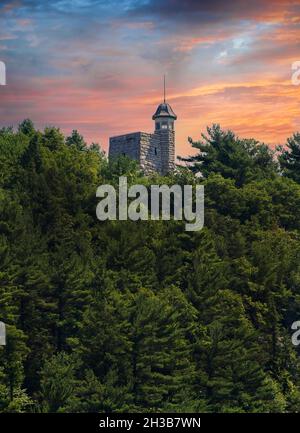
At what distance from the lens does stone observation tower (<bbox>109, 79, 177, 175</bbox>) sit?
80988mm

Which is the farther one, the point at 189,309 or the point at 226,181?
the point at 226,181

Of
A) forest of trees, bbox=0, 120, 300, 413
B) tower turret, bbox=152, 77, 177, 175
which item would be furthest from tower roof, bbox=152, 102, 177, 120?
forest of trees, bbox=0, 120, 300, 413

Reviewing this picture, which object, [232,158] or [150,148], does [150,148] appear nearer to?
[150,148]

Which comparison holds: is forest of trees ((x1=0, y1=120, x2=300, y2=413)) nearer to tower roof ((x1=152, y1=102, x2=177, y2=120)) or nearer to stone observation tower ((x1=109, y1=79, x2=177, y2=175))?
stone observation tower ((x1=109, y1=79, x2=177, y2=175))

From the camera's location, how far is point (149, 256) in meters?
51.2

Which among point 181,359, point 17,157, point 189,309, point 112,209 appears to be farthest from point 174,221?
point 17,157

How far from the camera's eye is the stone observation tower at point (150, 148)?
8099 cm

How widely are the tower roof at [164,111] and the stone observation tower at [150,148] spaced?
0.99 feet

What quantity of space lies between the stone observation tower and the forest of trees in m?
16.0

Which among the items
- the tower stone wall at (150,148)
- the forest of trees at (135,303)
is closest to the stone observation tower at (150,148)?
the tower stone wall at (150,148)

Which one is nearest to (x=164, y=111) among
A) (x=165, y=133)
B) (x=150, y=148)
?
(x=165, y=133)

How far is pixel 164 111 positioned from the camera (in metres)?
86.2

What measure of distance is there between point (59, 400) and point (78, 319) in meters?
8.06

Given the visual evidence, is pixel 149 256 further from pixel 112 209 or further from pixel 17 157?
pixel 17 157
